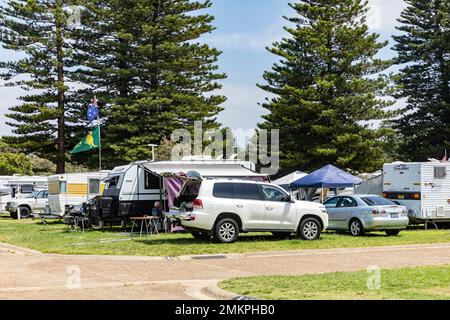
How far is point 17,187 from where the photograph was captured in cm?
3706

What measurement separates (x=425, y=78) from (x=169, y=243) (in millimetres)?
38336

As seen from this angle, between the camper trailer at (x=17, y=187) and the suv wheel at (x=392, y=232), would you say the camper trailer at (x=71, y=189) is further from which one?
the suv wheel at (x=392, y=232)

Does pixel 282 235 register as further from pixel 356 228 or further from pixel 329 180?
pixel 329 180

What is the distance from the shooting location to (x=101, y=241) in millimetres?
18688

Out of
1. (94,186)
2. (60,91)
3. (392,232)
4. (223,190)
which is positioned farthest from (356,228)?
(60,91)

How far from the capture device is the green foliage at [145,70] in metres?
45.9

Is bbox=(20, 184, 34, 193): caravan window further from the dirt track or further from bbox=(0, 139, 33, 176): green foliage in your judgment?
the dirt track

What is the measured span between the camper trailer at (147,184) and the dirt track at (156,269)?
6.31m

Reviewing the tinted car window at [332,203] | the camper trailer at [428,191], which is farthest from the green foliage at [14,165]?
the camper trailer at [428,191]

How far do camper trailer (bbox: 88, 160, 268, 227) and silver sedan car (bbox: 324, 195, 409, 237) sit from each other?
2.82 metres

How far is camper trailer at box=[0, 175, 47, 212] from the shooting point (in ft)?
119

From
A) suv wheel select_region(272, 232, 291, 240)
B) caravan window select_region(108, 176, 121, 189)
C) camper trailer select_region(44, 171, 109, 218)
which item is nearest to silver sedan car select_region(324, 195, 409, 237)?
suv wheel select_region(272, 232, 291, 240)

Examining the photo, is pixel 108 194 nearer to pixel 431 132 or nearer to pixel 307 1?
pixel 307 1
